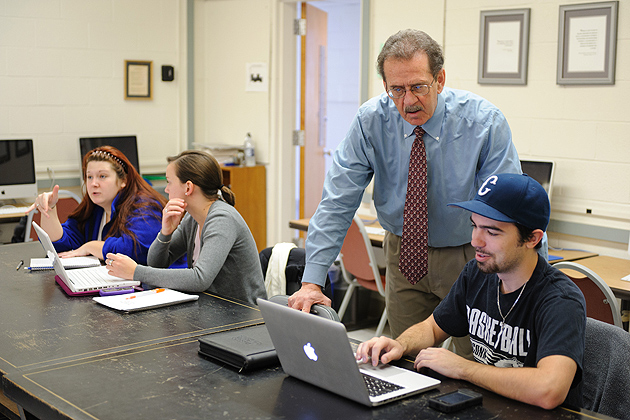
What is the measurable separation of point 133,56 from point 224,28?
0.76 meters

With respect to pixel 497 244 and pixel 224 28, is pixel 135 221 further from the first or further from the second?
pixel 224 28

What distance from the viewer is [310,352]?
1.46m

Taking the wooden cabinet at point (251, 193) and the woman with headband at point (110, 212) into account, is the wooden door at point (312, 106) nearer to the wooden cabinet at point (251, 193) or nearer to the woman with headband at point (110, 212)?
the wooden cabinet at point (251, 193)

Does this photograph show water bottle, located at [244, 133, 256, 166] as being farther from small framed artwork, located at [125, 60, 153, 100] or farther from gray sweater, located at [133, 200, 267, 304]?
gray sweater, located at [133, 200, 267, 304]

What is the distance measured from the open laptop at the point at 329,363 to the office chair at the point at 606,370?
0.41 metres

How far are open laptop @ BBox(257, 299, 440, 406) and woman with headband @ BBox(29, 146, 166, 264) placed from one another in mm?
1515

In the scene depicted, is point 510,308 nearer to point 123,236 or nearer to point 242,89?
point 123,236

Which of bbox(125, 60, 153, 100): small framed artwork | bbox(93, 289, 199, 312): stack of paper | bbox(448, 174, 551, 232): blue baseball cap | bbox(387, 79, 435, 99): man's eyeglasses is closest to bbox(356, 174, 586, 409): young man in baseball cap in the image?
bbox(448, 174, 551, 232): blue baseball cap

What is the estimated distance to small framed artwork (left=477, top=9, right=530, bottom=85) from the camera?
3.79 meters

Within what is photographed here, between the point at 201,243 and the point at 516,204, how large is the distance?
1410mm

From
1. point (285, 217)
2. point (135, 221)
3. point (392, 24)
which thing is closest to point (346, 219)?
point (135, 221)

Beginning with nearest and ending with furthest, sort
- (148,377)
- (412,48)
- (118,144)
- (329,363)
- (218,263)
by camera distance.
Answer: (329,363)
(148,377)
(412,48)
(218,263)
(118,144)

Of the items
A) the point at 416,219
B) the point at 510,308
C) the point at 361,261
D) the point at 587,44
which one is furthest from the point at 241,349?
the point at 587,44

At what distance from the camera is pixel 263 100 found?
544 centimetres
